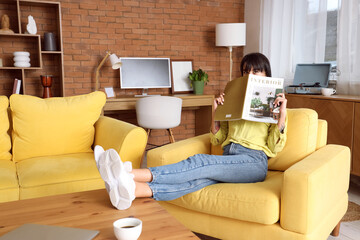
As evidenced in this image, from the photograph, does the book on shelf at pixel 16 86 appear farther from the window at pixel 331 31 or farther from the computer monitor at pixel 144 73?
the window at pixel 331 31

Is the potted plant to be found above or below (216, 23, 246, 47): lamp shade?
below

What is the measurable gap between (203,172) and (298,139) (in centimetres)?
63

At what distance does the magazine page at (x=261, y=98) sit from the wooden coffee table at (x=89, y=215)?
2.39ft

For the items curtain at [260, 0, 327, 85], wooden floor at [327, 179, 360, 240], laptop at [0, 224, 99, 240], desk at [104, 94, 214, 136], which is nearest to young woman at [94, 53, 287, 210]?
laptop at [0, 224, 99, 240]

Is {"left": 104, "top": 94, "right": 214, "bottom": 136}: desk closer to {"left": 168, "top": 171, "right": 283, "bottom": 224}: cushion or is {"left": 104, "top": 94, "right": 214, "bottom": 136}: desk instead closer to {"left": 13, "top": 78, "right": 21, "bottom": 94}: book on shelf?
{"left": 13, "top": 78, "right": 21, "bottom": 94}: book on shelf

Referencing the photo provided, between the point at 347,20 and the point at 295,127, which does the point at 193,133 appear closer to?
the point at 347,20

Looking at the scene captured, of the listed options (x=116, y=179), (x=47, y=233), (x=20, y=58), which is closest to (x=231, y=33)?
(x=20, y=58)

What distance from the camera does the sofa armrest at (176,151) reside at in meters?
1.94

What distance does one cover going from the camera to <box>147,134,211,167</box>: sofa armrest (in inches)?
76.4

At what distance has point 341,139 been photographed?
2895 mm

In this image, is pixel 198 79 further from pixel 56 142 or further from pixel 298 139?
pixel 298 139

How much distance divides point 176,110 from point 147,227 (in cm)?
248

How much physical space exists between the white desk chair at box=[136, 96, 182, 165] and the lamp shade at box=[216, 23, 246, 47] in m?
1.19

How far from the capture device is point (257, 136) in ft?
6.60
